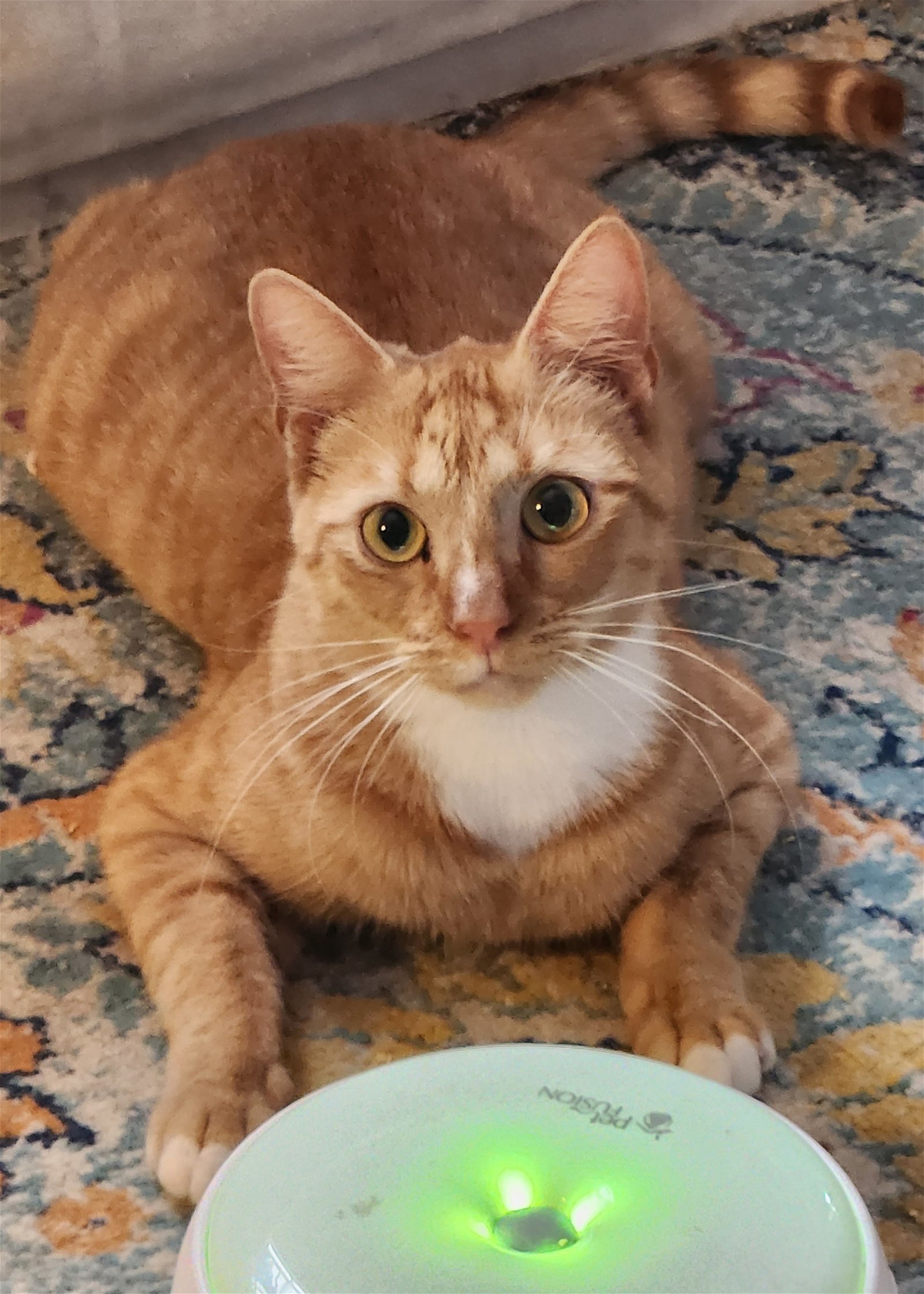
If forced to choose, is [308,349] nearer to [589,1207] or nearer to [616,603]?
[616,603]

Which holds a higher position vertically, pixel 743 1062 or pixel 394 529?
pixel 394 529

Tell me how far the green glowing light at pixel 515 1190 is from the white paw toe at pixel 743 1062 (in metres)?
0.29

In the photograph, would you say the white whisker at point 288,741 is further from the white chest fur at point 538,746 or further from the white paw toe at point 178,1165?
the white paw toe at point 178,1165

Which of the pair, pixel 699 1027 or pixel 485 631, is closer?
pixel 485 631

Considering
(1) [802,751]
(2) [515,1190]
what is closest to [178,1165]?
(2) [515,1190]

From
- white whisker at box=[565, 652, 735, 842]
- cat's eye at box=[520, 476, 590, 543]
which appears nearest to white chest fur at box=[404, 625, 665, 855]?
white whisker at box=[565, 652, 735, 842]

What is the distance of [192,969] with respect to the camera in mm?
1282

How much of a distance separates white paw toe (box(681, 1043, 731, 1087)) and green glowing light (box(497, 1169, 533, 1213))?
0.85ft

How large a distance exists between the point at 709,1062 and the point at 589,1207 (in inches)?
11.1

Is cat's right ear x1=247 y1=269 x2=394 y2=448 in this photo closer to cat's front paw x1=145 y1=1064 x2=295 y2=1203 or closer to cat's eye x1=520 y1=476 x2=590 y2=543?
cat's eye x1=520 y1=476 x2=590 y2=543

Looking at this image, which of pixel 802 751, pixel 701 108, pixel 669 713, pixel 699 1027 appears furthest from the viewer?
pixel 701 108

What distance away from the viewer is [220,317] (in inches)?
68.2

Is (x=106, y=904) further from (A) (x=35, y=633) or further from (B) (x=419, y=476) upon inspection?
(B) (x=419, y=476)

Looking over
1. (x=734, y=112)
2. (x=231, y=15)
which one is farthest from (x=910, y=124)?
(x=231, y=15)
